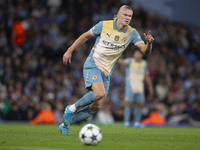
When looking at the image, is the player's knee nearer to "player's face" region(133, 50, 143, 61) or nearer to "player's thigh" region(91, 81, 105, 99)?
"player's thigh" region(91, 81, 105, 99)

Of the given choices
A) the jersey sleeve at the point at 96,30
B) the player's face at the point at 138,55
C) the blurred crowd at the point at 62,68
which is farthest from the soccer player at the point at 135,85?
the jersey sleeve at the point at 96,30

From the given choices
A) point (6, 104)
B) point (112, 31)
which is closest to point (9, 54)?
point (6, 104)

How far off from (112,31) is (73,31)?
393 inches

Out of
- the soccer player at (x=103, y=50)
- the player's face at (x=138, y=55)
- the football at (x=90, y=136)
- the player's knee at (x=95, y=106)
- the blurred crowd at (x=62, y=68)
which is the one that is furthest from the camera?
the blurred crowd at (x=62, y=68)

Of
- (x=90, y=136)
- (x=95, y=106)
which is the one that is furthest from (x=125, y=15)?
(x=90, y=136)

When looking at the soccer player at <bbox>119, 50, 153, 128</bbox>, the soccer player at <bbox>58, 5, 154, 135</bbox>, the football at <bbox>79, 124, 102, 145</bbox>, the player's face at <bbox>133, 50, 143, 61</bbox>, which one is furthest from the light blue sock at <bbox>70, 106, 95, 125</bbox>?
the player's face at <bbox>133, 50, 143, 61</bbox>

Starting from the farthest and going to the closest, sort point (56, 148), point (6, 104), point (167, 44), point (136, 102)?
1. point (167, 44)
2. point (6, 104)
3. point (136, 102)
4. point (56, 148)

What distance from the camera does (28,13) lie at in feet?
54.0

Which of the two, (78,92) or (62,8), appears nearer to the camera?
(78,92)

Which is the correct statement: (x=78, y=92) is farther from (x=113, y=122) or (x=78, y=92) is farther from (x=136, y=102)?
(x=136, y=102)

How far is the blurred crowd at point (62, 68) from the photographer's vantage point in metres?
14.7

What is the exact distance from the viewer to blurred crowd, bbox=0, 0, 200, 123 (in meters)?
14.7

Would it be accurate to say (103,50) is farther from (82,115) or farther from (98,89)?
(82,115)

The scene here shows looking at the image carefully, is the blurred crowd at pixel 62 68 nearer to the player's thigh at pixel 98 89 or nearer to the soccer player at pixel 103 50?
the soccer player at pixel 103 50
